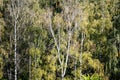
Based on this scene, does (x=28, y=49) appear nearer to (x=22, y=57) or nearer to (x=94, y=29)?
(x=22, y=57)

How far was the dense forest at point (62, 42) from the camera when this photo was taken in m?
24.7

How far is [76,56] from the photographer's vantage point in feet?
81.3

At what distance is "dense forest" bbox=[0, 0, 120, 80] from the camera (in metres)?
24.7

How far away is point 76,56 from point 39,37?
3.57m

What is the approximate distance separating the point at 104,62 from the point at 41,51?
Result: 5.10m

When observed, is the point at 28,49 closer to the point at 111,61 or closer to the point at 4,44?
the point at 4,44

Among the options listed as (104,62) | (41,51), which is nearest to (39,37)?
(41,51)

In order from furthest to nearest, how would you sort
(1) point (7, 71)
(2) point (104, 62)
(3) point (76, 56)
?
(1) point (7, 71), (2) point (104, 62), (3) point (76, 56)

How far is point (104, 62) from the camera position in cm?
2648

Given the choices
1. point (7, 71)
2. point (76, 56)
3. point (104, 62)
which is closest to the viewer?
point (76, 56)

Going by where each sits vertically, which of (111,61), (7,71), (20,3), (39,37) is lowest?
(7,71)

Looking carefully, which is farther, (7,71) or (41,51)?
(7,71)

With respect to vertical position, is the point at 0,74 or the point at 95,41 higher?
the point at 95,41

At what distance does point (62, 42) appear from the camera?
2456cm
